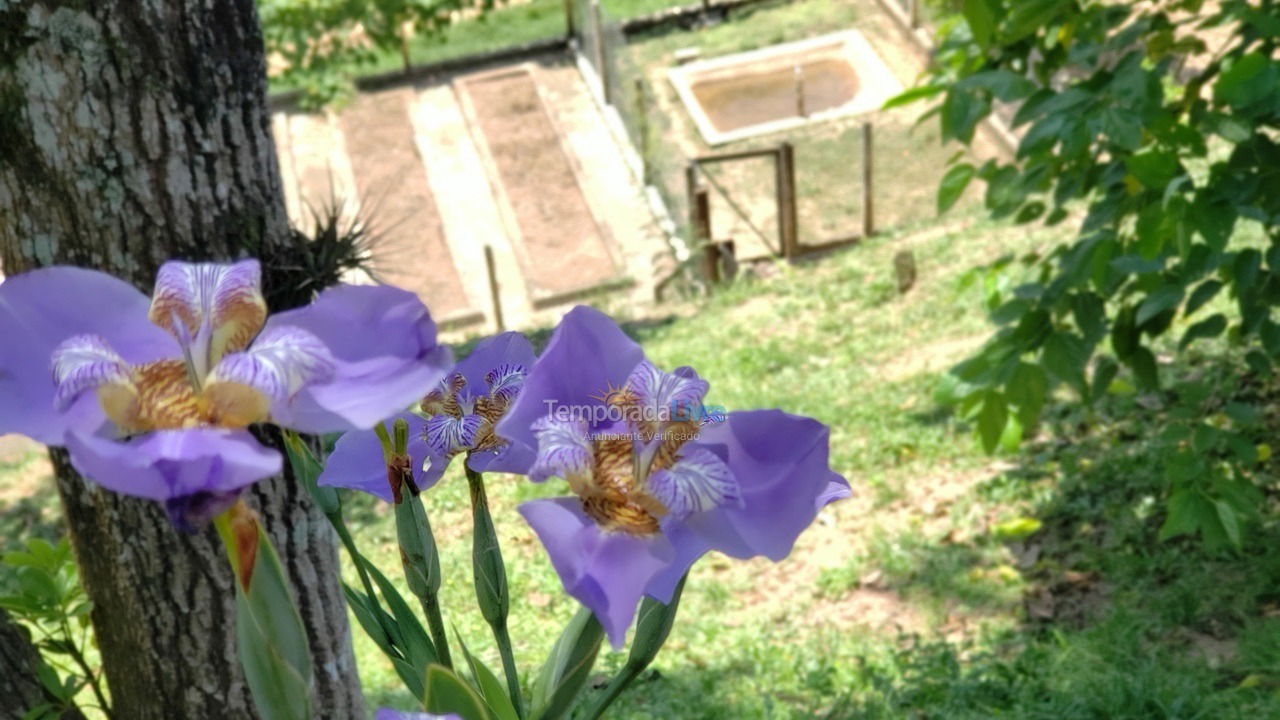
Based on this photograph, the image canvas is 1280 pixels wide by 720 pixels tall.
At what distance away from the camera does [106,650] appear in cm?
257

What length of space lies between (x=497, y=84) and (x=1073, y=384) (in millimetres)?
11819

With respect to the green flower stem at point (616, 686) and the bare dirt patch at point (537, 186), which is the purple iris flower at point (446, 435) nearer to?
the green flower stem at point (616, 686)

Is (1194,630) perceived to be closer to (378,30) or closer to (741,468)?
(741,468)

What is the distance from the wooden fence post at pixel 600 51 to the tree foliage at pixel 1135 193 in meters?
9.31

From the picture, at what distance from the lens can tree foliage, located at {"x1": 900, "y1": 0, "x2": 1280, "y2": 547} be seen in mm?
2832

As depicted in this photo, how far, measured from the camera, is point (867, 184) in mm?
10250

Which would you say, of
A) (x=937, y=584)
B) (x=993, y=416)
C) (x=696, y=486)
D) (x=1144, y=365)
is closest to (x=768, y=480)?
(x=696, y=486)

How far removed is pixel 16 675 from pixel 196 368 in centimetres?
160

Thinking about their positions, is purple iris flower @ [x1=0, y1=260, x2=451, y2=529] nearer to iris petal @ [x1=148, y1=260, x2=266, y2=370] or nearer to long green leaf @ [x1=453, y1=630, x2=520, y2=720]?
iris petal @ [x1=148, y1=260, x2=266, y2=370]

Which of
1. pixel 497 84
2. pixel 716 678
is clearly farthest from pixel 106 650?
pixel 497 84

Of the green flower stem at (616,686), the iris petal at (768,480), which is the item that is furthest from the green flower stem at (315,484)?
the iris petal at (768,480)

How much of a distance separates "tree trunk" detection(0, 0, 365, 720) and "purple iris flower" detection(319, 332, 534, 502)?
49.5 inches

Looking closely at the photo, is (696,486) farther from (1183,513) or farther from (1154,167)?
(1183,513)

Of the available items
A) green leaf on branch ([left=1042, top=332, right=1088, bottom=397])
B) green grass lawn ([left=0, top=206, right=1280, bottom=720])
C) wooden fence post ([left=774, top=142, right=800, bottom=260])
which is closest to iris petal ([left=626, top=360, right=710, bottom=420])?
green grass lawn ([left=0, top=206, right=1280, bottom=720])
